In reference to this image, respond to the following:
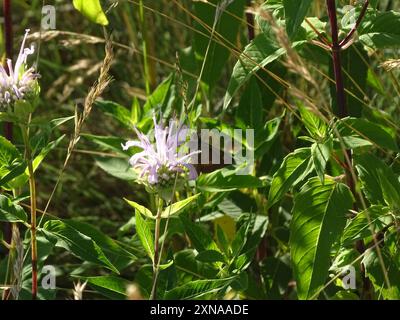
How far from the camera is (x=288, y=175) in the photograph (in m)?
1.25

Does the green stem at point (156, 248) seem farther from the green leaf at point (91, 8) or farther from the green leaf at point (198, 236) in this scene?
the green leaf at point (91, 8)

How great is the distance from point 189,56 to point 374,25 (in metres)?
0.56

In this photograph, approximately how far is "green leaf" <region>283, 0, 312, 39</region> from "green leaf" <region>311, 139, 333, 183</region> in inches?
6.6

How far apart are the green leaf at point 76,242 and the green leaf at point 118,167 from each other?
28cm

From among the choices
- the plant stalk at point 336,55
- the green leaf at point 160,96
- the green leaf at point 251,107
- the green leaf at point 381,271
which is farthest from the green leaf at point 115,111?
the green leaf at point 381,271

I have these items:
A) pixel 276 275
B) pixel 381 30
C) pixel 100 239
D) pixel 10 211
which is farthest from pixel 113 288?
pixel 381 30

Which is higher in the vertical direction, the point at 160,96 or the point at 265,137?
the point at 160,96

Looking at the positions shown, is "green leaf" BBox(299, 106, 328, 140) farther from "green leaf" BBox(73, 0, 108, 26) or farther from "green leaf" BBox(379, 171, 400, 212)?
"green leaf" BBox(73, 0, 108, 26)

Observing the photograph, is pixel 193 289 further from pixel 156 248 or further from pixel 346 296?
pixel 346 296

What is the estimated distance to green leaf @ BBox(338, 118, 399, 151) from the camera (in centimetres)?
119

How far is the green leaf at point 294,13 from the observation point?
116 cm

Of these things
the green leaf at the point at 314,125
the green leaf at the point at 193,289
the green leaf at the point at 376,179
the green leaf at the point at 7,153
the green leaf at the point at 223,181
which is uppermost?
the green leaf at the point at 314,125

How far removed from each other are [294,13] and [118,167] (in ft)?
1.73

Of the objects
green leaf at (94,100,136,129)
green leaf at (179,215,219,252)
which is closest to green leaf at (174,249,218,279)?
green leaf at (179,215,219,252)
